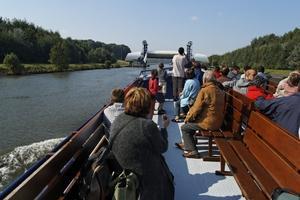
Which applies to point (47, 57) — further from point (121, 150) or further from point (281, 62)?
point (121, 150)

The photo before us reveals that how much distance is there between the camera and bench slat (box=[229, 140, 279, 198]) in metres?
3.61

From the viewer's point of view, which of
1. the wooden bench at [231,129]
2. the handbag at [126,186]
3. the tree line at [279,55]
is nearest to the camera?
the handbag at [126,186]

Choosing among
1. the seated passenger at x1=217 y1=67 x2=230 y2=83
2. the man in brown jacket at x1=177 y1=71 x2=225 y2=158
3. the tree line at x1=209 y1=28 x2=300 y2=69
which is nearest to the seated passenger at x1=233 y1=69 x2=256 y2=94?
the seated passenger at x1=217 y1=67 x2=230 y2=83

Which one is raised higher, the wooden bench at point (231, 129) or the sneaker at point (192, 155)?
the wooden bench at point (231, 129)

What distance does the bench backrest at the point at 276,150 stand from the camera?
327cm

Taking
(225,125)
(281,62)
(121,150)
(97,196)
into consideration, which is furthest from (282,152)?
(281,62)

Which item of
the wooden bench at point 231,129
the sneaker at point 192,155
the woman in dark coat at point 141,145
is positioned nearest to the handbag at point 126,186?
the woman in dark coat at point 141,145

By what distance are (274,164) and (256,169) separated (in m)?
0.35

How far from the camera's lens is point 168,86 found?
1330 centimetres

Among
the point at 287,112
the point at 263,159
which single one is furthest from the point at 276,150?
the point at 287,112

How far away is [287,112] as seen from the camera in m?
4.53

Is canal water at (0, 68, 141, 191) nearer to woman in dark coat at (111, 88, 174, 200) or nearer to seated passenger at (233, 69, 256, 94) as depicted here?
seated passenger at (233, 69, 256, 94)

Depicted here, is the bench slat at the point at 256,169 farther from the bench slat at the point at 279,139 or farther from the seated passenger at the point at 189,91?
the seated passenger at the point at 189,91

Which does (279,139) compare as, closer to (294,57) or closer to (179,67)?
(179,67)
